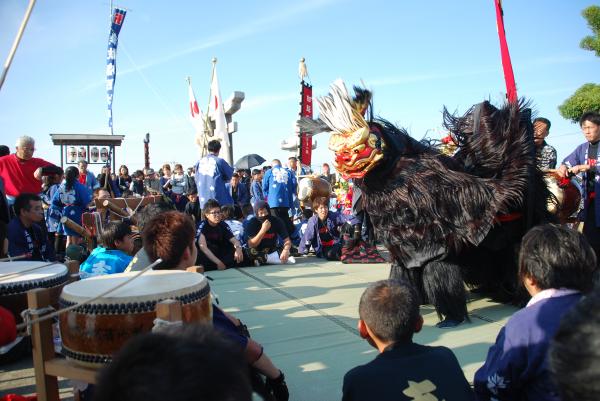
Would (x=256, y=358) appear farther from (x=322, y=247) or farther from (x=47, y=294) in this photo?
Result: (x=322, y=247)

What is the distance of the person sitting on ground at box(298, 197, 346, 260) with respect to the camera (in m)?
6.34

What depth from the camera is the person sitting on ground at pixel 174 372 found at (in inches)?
24.7

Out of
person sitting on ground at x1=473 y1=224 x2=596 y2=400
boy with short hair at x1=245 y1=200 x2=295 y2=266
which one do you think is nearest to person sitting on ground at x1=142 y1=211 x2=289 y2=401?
person sitting on ground at x1=473 y1=224 x2=596 y2=400

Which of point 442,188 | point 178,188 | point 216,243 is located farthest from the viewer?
point 178,188

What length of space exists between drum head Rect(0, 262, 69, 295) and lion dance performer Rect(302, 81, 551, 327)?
1593 millimetres

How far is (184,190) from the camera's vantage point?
33.3ft

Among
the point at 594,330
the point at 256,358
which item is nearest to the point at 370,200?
the point at 256,358

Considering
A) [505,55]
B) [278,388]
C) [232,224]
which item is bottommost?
[278,388]

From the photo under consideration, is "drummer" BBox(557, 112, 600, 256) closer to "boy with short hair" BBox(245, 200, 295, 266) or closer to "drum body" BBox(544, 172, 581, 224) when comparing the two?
"drum body" BBox(544, 172, 581, 224)

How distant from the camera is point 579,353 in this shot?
2.06ft

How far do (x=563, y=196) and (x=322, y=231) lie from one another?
3.37 m

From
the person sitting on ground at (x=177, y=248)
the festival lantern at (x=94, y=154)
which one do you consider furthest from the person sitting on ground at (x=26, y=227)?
the festival lantern at (x=94, y=154)

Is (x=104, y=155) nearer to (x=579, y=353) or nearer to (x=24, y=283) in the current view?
(x=24, y=283)

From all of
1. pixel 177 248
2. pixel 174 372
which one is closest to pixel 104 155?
pixel 177 248
